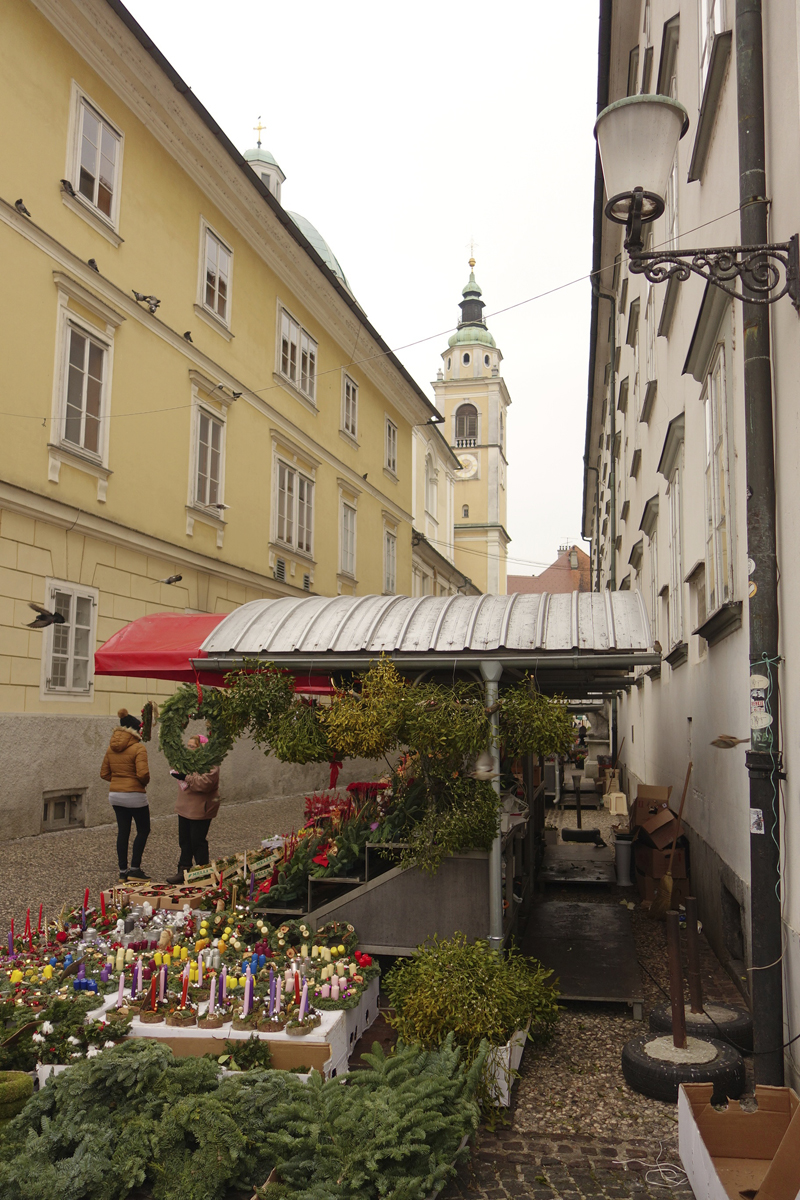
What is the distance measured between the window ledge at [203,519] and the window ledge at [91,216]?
14.8 ft

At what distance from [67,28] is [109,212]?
244cm

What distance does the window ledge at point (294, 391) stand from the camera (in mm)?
20248

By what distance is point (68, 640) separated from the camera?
42.8 ft

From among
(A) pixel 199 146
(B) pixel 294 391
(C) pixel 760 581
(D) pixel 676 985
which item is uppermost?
(A) pixel 199 146

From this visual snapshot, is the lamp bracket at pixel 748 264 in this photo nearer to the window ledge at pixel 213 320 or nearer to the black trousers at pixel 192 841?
the black trousers at pixel 192 841

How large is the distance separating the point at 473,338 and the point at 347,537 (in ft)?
155

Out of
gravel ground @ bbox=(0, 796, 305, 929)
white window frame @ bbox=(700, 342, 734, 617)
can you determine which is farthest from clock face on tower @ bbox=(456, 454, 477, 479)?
white window frame @ bbox=(700, 342, 734, 617)

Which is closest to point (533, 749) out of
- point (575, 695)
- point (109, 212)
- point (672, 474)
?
point (575, 695)

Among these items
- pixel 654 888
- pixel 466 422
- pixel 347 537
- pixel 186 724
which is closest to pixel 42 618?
pixel 186 724

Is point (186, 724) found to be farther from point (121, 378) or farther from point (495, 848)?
point (121, 378)

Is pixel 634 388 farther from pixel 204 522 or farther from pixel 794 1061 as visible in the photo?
pixel 794 1061

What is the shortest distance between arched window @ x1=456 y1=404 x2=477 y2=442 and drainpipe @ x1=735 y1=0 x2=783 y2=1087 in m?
63.3

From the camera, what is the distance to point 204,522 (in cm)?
1702

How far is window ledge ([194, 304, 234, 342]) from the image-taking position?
16953 millimetres
